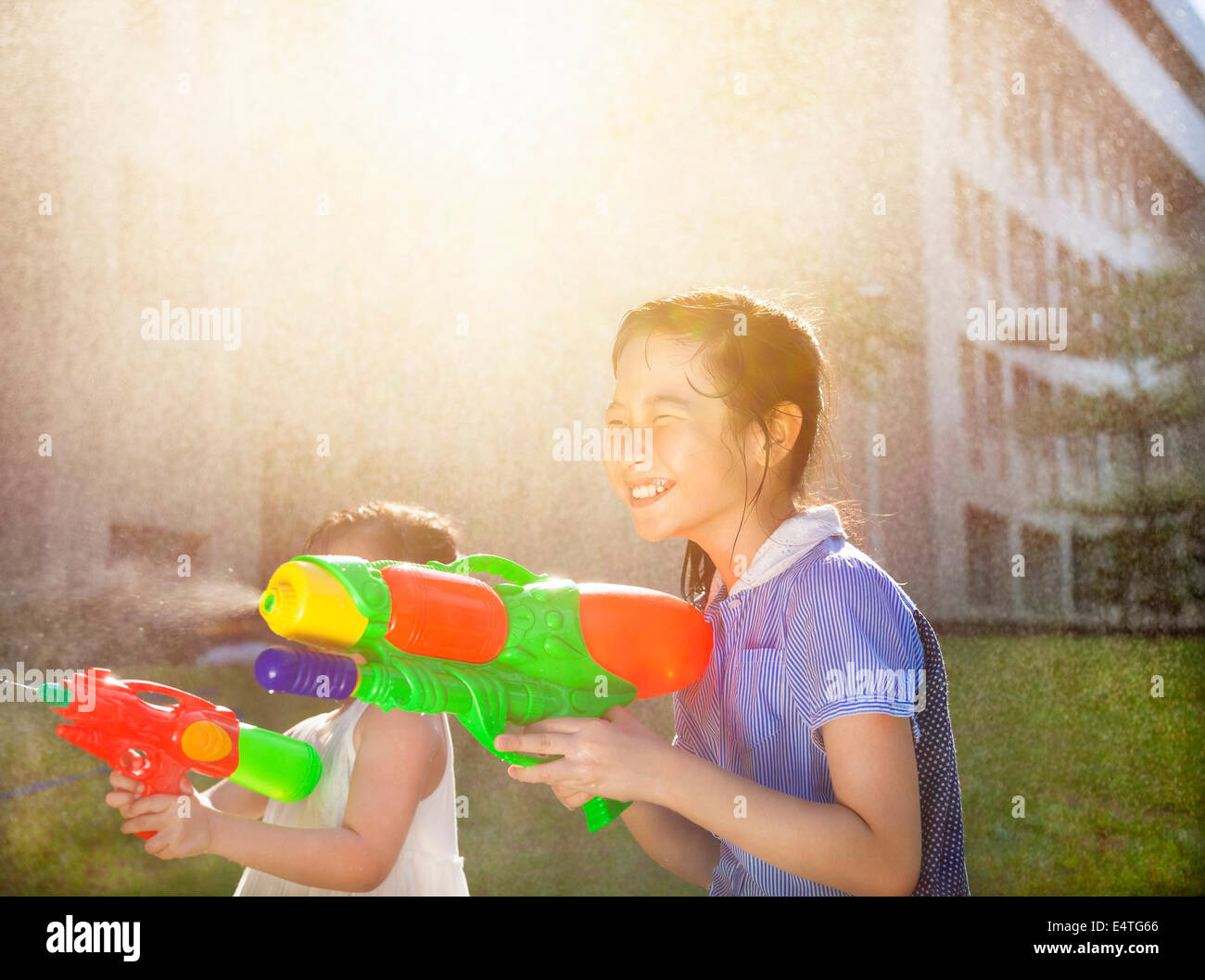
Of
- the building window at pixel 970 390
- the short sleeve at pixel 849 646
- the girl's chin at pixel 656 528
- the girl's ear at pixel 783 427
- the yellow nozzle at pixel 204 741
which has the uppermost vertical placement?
the building window at pixel 970 390

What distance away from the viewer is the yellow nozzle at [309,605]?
2.38 ft

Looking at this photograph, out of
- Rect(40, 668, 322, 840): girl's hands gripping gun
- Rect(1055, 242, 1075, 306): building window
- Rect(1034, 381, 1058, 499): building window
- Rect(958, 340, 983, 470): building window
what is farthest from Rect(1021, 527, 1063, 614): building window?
Rect(40, 668, 322, 840): girl's hands gripping gun

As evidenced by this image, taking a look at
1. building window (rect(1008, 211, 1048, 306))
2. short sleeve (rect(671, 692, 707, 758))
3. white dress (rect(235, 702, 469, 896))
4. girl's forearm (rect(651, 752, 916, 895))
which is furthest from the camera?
building window (rect(1008, 211, 1048, 306))

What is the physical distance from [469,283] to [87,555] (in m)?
1.30

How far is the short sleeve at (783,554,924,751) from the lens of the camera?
844 millimetres

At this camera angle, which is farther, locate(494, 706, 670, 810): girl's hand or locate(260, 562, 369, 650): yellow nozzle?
locate(494, 706, 670, 810): girl's hand

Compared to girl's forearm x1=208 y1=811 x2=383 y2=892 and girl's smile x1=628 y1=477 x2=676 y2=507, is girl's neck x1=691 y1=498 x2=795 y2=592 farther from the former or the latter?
girl's forearm x1=208 y1=811 x2=383 y2=892

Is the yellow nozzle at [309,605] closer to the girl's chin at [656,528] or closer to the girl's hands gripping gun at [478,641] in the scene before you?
the girl's hands gripping gun at [478,641]

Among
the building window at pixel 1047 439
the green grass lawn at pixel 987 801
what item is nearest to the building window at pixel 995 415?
the building window at pixel 1047 439

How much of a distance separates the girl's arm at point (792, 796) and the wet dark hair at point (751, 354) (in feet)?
0.85

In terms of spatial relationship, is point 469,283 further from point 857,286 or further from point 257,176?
point 857,286

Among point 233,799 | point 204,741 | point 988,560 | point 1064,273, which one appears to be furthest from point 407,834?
point 988,560

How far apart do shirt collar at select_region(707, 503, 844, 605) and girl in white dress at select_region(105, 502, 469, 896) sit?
41 cm
